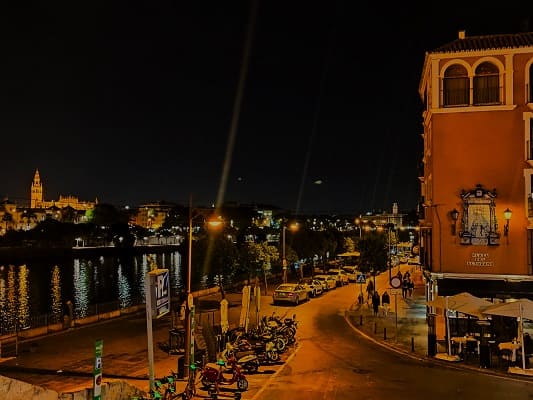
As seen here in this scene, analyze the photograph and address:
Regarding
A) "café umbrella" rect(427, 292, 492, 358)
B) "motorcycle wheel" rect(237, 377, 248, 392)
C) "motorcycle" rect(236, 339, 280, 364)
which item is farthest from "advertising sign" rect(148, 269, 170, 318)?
Result: "café umbrella" rect(427, 292, 492, 358)

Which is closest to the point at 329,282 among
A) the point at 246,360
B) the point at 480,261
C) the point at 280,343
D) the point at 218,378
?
the point at 480,261

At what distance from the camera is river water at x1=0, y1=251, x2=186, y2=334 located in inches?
2247

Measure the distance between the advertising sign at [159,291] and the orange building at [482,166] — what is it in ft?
52.4

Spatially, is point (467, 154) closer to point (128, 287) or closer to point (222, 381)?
point (222, 381)

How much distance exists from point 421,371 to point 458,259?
9190mm

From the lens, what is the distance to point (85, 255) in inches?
5551

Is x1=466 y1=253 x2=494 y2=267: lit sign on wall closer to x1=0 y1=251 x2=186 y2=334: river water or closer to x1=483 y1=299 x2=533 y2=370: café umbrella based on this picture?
x1=483 y1=299 x2=533 y2=370: café umbrella

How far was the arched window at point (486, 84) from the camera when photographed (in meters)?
26.7

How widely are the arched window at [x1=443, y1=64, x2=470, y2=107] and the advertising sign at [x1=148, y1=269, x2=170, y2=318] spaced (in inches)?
706

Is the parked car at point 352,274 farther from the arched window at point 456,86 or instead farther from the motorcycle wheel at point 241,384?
the motorcycle wheel at point 241,384

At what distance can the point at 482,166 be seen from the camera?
2673 cm

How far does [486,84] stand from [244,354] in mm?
16971

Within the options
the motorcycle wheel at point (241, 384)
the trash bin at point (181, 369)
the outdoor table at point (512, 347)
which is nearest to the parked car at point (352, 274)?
the outdoor table at point (512, 347)

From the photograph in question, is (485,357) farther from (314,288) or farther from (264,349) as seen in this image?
(314,288)
